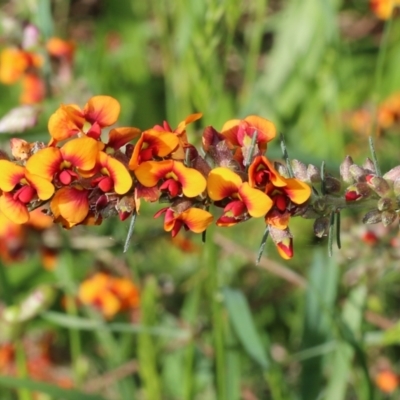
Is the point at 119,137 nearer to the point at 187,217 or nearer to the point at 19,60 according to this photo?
the point at 187,217

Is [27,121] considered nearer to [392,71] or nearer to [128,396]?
[128,396]

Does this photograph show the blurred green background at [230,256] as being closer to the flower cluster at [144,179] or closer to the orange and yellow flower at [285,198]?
the flower cluster at [144,179]

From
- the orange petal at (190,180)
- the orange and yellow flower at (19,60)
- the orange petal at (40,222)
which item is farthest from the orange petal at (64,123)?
the orange petal at (40,222)

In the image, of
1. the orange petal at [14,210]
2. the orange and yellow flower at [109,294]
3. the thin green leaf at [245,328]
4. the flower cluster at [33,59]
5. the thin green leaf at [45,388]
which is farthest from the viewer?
the orange and yellow flower at [109,294]

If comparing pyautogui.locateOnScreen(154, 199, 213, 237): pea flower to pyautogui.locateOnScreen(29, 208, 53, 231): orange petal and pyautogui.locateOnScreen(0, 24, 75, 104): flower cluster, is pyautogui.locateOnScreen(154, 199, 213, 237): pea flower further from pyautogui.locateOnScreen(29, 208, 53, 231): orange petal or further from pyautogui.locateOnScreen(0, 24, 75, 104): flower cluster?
pyautogui.locateOnScreen(29, 208, 53, 231): orange petal

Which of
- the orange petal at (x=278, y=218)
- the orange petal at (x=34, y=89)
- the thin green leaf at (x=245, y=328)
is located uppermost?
the orange petal at (x=278, y=218)

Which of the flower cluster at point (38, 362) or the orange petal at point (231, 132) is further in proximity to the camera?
the flower cluster at point (38, 362)

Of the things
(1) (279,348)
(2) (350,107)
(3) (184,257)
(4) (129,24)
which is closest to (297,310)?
(1) (279,348)
